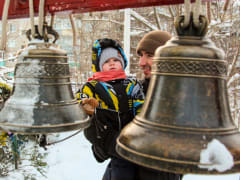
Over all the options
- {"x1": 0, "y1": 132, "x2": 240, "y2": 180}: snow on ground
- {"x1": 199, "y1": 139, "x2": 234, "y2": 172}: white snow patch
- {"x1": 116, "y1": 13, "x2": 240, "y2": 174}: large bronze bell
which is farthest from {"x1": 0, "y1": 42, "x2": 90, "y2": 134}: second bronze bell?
{"x1": 0, "y1": 132, "x2": 240, "y2": 180}: snow on ground

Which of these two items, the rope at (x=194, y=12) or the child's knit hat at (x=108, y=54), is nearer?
the rope at (x=194, y=12)

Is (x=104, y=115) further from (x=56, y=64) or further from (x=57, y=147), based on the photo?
(x=57, y=147)

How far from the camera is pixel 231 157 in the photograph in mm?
845

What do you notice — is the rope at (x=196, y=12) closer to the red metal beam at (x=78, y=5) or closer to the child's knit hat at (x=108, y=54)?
the red metal beam at (x=78, y=5)

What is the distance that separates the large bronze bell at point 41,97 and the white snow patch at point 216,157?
0.65 meters

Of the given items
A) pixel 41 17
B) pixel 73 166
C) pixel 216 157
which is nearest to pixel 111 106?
pixel 41 17

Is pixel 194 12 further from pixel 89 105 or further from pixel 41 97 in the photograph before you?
pixel 89 105

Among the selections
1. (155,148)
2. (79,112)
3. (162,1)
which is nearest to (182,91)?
(155,148)

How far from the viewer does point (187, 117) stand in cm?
92

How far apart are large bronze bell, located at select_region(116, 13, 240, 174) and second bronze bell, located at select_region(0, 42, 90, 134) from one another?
389 millimetres

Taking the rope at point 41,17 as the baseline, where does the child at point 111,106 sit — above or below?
below

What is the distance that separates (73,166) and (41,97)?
17.5ft

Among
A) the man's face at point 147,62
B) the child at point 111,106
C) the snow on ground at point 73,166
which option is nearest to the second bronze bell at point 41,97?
the child at point 111,106

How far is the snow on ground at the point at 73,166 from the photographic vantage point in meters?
5.36
